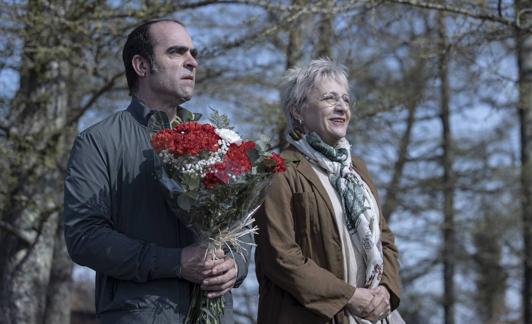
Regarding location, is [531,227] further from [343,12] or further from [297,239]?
[297,239]

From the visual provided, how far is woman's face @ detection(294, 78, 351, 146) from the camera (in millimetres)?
4344

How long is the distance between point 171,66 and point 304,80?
3.45 feet

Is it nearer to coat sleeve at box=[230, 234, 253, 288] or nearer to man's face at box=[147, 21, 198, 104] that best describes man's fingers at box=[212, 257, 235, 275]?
coat sleeve at box=[230, 234, 253, 288]

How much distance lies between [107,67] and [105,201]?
16.3 feet

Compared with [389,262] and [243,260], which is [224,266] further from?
[389,262]

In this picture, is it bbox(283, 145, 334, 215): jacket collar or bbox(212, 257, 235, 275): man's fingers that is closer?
bbox(212, 257, 235, 275): man's fingers

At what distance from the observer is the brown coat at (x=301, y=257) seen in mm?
3920

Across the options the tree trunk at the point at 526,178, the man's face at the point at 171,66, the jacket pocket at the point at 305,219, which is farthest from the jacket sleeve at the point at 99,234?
A: the tree trunk at the point at 526,178

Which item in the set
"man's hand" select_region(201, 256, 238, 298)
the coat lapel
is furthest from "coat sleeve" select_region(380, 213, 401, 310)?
"man's hand" select_region(201, 256, 238, 298)

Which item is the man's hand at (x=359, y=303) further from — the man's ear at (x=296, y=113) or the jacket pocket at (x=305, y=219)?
the man's ear at (x=296, y=113)

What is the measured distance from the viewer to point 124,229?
3301 mm

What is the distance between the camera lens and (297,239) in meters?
4.13

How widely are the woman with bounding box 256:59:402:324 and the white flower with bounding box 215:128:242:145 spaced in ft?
2.78

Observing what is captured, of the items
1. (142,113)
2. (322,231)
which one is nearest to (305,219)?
(322,231)
